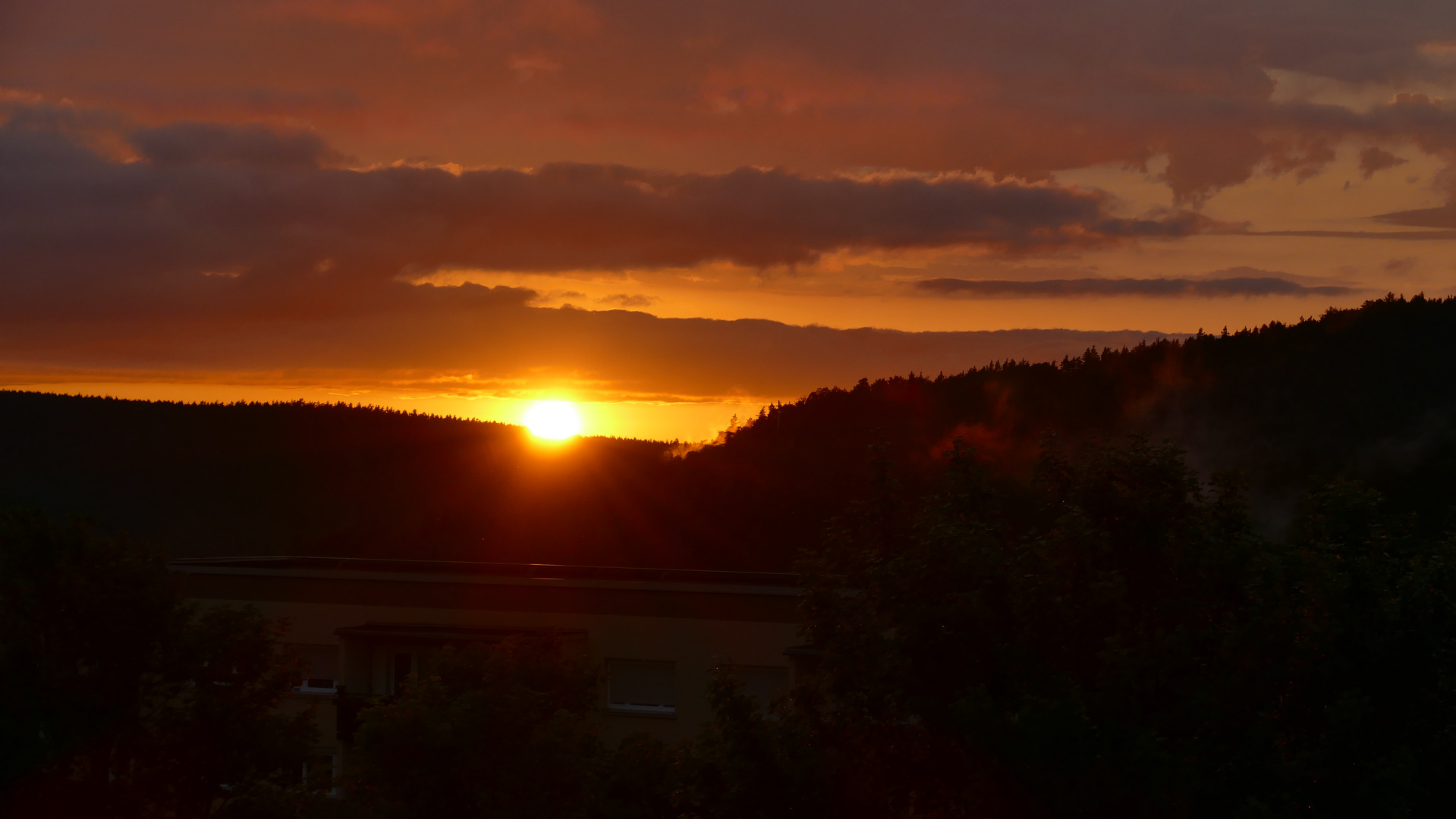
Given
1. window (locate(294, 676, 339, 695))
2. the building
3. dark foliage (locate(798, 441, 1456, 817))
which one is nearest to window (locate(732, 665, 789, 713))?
the building

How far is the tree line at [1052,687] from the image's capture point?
14219mm

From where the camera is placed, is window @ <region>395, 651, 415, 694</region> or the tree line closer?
the tree line

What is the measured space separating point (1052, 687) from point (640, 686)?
848 inches

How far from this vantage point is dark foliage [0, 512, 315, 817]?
22750mm

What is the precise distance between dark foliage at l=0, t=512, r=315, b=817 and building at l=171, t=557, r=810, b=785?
936cm

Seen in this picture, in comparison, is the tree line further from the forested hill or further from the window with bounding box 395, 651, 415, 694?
the forested hill

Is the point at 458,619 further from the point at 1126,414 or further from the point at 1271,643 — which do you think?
the point at 1126,414

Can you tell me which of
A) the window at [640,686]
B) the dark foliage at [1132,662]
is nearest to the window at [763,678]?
the window at [640,686]

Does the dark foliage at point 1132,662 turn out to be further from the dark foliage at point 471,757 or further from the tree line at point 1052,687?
the dark foliage at point 471,757


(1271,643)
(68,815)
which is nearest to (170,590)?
(68,815)

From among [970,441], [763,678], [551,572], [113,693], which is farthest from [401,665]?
[970,441]

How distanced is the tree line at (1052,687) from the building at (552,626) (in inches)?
468

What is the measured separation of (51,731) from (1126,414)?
89657mm

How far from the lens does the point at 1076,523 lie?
14.9 m
